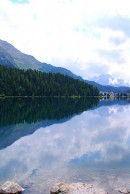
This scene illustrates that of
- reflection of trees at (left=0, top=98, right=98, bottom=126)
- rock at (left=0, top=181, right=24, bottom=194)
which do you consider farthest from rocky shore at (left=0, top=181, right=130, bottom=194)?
reflection of trees at (left=0, top=98, right=98, bottom=126)

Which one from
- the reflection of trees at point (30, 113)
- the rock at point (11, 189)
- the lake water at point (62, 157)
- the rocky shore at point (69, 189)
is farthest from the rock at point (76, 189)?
the reflection of trees at point (30, 113)

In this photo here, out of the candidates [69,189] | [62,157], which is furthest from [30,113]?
[69,189]

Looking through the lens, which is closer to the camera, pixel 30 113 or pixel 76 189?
pixel 76 189

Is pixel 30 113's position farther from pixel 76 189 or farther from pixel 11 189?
pixel 76 189

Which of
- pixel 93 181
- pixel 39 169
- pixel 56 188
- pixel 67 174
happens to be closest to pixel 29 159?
pixel 39 169

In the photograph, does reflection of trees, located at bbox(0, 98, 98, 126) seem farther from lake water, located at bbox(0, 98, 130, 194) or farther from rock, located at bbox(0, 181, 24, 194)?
rock, located at bbox(0, 181, 24, 194)

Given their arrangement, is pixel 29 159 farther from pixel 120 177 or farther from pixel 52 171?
pixel 120 177

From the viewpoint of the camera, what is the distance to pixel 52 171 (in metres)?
36.3

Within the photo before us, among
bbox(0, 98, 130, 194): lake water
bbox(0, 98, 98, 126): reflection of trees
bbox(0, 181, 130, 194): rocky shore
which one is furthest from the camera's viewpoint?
bbox(0, 98, 98, 126): reflection of trees

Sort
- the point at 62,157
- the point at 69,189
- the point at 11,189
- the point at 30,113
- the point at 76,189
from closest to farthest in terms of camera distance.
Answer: the point at 76,189 < the point at 69,189 < the point at 11,189 < the point at 62,157 < the point at 30,113

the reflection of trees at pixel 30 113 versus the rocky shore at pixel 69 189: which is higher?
the reflection of trees at pixel 30 113

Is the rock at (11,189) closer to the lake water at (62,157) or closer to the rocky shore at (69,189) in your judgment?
the rocky shore at (69,189)

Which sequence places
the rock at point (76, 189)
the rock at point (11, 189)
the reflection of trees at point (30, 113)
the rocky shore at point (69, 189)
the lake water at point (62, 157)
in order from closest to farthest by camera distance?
the rock at point (76, 189) → the rocky shore at point (69, 189) → the rock at point (11, 189) → the lake water at point (62, 157) → the reflection of trees at point (30, 113)

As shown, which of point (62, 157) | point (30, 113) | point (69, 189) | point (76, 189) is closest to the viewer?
point (76, 189)
